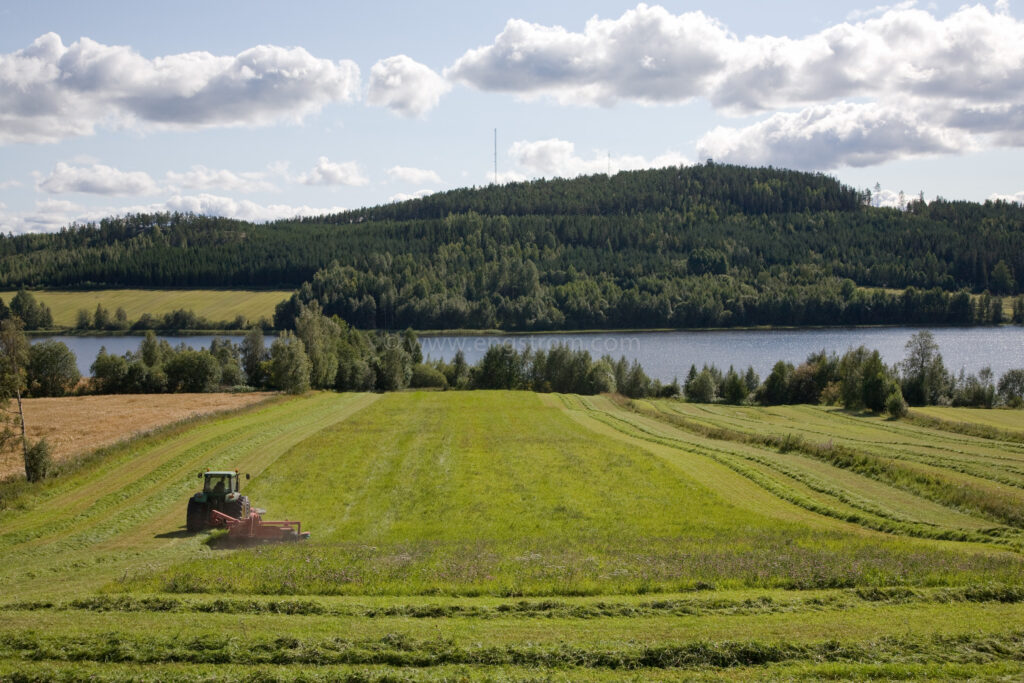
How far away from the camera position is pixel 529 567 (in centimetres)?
1812

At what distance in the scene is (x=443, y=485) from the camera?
30.7 metres

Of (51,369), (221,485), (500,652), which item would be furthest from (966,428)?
(51,369)

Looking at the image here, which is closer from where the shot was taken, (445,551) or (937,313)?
(445,551)

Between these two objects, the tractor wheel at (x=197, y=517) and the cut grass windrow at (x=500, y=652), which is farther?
the tractor wheel at (x=197, y=517)

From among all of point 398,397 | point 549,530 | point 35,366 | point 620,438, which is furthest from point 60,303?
point 549,530

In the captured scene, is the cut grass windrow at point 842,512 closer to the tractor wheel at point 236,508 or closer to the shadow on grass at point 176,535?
the tractor wheel at point 236,508

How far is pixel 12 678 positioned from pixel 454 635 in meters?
7.10

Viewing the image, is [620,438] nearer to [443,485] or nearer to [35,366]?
[443,485]

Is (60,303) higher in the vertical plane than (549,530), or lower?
higher

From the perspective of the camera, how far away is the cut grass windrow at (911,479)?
82.3 feet

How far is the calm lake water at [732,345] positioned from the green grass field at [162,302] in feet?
47.3

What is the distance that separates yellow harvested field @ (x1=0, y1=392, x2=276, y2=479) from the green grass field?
324ft

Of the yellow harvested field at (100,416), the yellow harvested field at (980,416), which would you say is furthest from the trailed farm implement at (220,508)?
the yellow harvested field at (980,416)

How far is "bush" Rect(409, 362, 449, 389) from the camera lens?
97.2 metres
